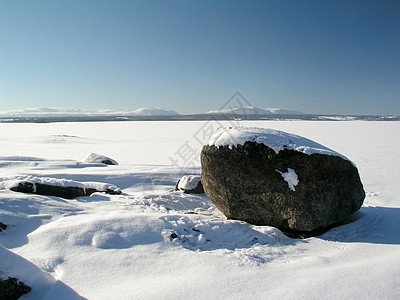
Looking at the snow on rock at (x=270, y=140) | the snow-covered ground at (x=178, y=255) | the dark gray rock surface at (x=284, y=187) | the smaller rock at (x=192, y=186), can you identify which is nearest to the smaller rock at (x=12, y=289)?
the snow-covered ground at (x=178, y=255)

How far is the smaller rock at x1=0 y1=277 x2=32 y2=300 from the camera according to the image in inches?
79.9

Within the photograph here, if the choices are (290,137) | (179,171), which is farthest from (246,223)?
(179,171)

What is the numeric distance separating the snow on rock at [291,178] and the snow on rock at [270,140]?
0.36 meters

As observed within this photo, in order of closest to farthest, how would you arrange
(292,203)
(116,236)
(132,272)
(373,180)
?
(132,272) < (116,236) < (292,203) < (373,180)

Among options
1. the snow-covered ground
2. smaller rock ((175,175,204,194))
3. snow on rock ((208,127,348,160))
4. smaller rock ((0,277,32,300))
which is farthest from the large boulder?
smaller rock ((0,277,32,300))

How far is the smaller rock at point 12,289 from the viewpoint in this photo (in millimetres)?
2029

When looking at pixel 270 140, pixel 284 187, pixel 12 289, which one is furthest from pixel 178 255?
pixel 270 140

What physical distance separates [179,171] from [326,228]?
191 inches

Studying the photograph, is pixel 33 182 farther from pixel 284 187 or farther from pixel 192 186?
pixel 284 187

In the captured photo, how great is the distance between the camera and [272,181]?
4086 mm

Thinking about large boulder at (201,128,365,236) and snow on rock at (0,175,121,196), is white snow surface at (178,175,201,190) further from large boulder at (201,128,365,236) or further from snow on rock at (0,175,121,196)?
snow on rock at (0,175,121,196)

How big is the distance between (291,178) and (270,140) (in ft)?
2.25

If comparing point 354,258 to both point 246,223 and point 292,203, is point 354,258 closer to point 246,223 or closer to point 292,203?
point 292,203

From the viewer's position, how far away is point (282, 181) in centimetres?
402
